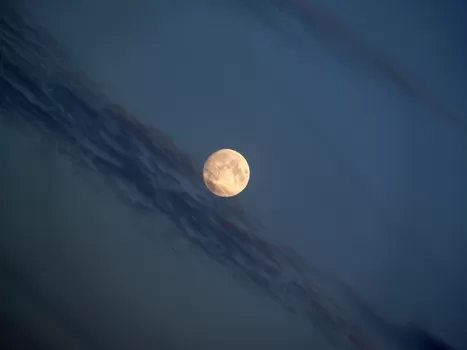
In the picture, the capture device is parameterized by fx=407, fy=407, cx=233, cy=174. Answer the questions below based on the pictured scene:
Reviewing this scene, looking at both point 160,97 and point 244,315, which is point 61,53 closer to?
point 160,97

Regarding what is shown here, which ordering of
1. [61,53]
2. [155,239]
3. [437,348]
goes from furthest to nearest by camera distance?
[437,348] → [155,239] → [61,53]

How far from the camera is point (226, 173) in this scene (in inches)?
91.0

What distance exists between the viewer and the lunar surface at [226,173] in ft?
7.73

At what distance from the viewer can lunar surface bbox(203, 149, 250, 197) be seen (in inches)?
92.7

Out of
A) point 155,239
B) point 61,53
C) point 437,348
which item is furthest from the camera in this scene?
point 437,348

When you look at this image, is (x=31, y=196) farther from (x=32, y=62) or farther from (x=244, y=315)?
(x=244, y=315)

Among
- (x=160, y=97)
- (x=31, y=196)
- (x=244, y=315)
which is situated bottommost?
A: (x=31, y=196)

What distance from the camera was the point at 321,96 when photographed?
7.88ft

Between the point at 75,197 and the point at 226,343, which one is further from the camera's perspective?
the point at 226,343

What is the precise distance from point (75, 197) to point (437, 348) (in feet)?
8.23

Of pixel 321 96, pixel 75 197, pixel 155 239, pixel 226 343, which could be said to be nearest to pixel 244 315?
pixel 226 343

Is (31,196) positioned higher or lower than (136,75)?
lower

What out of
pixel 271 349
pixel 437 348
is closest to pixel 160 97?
pixel 271 349

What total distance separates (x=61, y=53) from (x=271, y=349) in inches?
85.1
